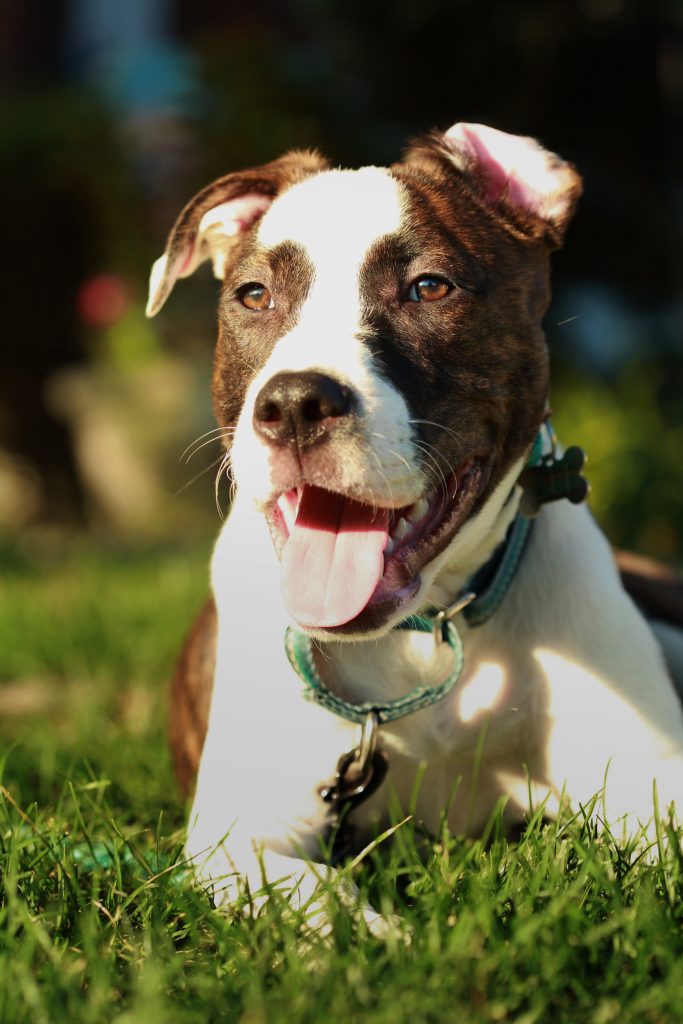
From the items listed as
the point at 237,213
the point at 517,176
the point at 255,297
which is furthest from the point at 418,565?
the point at 237,213

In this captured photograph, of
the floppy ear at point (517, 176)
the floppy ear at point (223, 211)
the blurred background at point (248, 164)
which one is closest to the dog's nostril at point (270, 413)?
the floppy ear at point (223, 211)

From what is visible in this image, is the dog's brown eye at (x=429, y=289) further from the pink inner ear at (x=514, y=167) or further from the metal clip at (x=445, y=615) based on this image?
the metal clip at (x=445, y=615)

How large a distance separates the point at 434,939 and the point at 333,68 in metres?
7.88

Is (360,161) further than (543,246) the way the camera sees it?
Yes

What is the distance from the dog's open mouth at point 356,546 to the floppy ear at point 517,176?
688 mm

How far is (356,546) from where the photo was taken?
2434 millimetres

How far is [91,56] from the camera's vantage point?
15.2 metres

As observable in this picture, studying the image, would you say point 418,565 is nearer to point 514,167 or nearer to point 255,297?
point 255,297

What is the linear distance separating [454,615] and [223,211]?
1187mm

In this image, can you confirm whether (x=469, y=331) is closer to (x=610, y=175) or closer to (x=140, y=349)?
(x=610, y=175)

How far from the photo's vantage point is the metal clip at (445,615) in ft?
8.55

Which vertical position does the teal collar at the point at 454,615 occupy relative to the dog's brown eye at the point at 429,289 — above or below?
below

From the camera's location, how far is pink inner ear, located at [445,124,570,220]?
2.84m

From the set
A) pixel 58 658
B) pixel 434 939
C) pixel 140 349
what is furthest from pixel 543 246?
pixel 140 349
